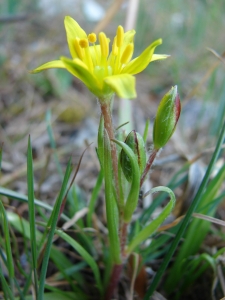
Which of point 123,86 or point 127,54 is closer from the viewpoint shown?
point 123,86

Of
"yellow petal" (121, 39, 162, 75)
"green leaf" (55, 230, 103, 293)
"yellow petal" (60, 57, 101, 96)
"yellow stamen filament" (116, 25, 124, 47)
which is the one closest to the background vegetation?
"green leaf" (55, 230, 103, 293)

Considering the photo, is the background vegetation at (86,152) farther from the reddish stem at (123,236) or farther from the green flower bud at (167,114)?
the green flower bud at (167,114)

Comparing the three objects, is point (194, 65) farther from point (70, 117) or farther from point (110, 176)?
point (110, 176)

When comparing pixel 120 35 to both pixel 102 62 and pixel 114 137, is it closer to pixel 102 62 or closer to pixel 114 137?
pixel 102 62

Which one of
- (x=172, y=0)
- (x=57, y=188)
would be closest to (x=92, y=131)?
(x=57, y=188)

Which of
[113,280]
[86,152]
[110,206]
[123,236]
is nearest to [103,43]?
[110,206]

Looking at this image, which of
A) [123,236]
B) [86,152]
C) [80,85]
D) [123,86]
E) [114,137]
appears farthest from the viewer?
[80,85]
